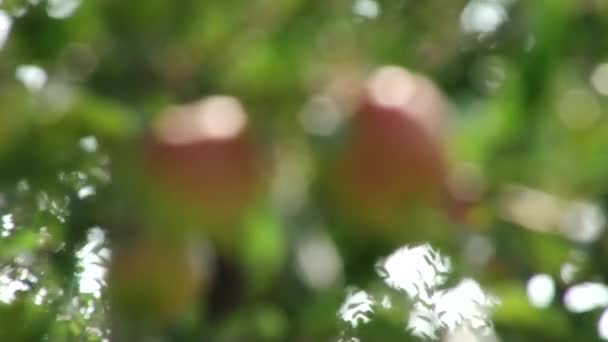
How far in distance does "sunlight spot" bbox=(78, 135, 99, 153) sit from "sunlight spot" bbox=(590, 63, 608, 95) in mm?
308

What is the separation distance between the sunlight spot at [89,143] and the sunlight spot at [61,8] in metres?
0.08

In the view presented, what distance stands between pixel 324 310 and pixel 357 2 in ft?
0.62

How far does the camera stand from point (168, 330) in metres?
0.74

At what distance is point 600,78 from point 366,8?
0.16 m

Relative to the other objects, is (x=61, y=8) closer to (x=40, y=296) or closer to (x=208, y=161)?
(x=208, y=161)

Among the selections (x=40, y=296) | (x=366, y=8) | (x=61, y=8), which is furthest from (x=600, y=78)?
(x=40, y=296)

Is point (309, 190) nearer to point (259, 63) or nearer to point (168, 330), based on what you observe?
point (259, 63)

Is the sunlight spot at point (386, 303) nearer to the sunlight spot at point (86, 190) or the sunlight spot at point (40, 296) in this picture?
the sunlight spot at point (86, 190)

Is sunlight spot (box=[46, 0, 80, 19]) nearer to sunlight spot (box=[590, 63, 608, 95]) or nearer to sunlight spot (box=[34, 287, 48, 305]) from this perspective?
sunlight spot (box=[590, 63, 608, 95])

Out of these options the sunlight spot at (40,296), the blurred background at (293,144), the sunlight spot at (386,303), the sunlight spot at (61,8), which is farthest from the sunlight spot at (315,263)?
the sunlight spot at (40,296)

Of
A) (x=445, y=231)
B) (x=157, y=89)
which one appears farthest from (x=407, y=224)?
(x=157, y=89)

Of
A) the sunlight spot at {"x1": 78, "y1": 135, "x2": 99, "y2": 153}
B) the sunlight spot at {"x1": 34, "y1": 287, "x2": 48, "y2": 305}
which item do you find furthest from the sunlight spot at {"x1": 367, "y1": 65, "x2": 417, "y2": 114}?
the sunlight spot at {"x1": 34, "y1": 287, "x2": 48, "y2": 305}

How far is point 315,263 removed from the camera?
22.7 inches

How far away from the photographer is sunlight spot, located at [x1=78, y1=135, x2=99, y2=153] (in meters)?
0.63
